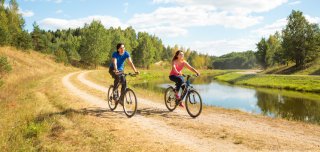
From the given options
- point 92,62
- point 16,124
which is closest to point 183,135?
point 16,124

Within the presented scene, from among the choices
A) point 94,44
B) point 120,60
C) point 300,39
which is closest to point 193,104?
point 120,60

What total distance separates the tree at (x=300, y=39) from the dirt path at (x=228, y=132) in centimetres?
5072

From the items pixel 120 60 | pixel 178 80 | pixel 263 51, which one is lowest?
pixel 178 80

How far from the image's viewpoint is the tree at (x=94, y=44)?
69.8m

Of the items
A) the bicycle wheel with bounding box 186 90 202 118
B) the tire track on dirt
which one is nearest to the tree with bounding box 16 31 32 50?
the tire track on dirt

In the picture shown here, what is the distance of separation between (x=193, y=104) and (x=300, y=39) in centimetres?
5303

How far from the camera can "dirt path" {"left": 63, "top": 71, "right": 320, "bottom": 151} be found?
762 centimetres

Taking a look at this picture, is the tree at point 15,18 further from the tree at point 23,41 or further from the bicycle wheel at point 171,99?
the bicycle wheel at point 171,99

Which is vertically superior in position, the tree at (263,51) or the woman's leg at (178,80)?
the tree at (263,51)

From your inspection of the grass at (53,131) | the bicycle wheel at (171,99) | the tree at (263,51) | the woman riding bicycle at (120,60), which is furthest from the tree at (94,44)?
the woman riding bicycle at (120,60)

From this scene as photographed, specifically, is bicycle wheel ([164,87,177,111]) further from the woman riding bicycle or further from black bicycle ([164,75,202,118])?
the woman riding bicycle

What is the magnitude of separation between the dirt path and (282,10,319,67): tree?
50.7 m

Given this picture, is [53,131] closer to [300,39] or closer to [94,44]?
[300,39]

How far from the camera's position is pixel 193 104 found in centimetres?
1137
